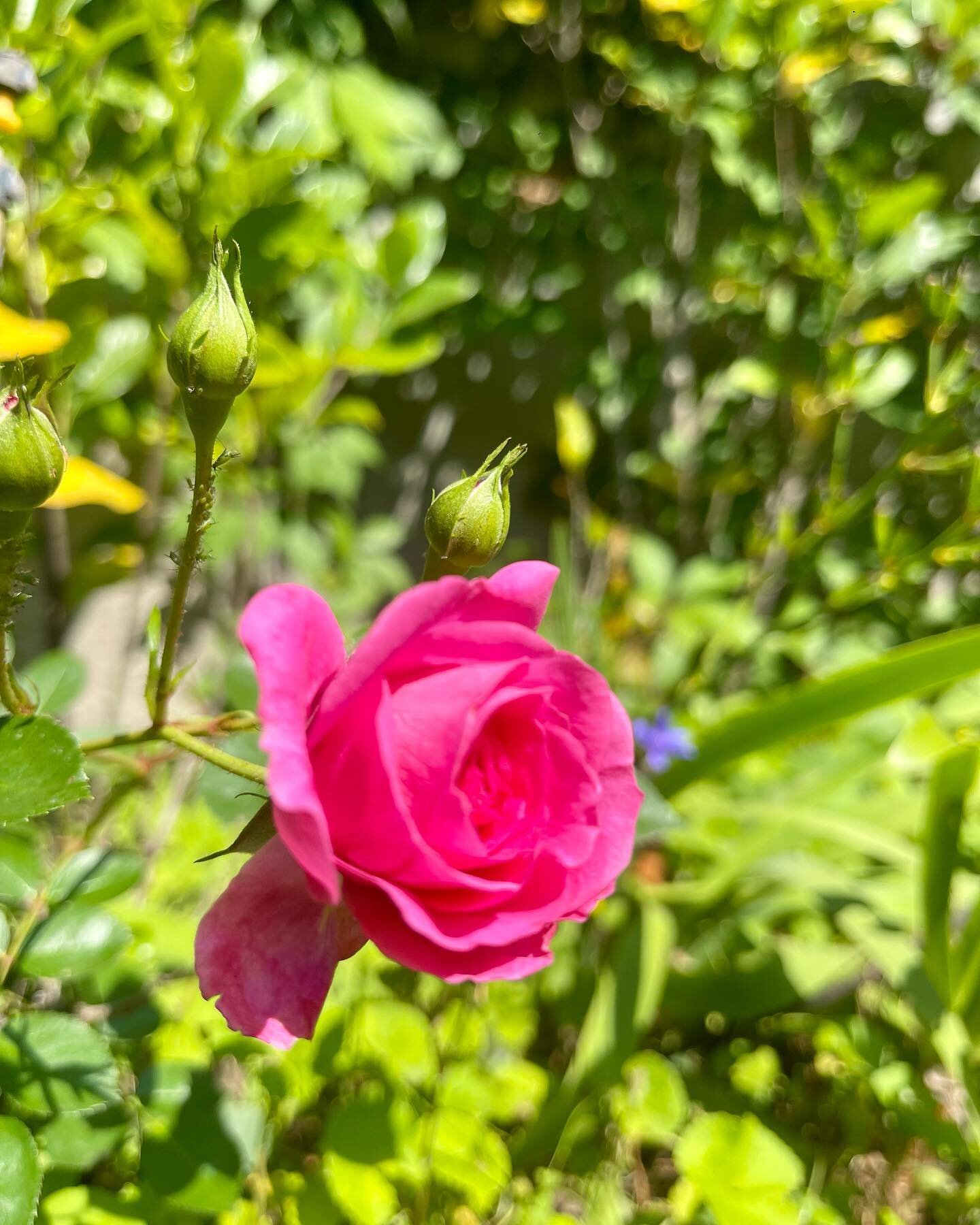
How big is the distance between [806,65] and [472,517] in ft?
4.30

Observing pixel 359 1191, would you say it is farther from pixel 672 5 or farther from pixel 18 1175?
pixel 672 5

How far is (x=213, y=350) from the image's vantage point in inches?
12.4

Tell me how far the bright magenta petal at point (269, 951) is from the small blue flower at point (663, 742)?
2.36 feet

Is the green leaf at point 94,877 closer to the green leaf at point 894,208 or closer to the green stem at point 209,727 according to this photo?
the green stem at point 209,727

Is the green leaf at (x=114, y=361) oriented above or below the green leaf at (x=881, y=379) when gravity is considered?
above

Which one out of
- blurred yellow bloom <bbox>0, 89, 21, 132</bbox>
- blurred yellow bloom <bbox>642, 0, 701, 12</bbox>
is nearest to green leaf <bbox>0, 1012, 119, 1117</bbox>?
blurred yellow bloom <bbox>0, 89, 21, 132</bbox>

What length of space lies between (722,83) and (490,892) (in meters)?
1.61

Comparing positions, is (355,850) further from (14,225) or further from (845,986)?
(845,986)

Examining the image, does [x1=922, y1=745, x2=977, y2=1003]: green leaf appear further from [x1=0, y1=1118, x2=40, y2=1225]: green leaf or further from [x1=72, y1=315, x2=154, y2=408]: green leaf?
[x1=72, y1=315, x2=154, y2=408]: green leaf

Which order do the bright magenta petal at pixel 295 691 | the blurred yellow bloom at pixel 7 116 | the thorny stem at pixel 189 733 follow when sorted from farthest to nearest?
1. the blurred yellow bloom at pixel 7 116
2. the thorny stem at pixel 189 733
3. the bright magenta petal at pixel 295 691

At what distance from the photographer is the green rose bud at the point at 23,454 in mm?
291

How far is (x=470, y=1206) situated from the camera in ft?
2.54

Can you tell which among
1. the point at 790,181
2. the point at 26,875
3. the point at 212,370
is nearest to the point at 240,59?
the point at 212,370

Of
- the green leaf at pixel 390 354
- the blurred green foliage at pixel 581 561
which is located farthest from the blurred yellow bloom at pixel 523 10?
the green leaf at pixel 390 354
